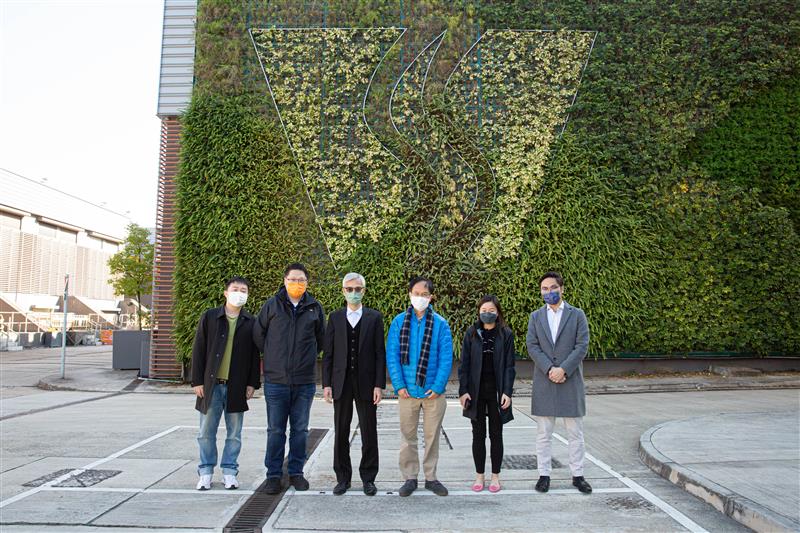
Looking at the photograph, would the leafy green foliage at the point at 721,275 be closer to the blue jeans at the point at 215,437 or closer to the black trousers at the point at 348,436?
the black trousers at the point at 348,436

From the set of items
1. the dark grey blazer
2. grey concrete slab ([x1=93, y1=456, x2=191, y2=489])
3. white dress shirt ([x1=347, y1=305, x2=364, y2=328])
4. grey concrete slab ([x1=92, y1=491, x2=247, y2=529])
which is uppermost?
white dress shirt ([x1=347, y1=305, x2=364, y2=328])

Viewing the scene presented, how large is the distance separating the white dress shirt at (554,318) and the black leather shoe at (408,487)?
196 cm

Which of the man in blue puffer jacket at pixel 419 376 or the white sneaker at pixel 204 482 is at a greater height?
the man in blue puffer jacket at pixel 419 376

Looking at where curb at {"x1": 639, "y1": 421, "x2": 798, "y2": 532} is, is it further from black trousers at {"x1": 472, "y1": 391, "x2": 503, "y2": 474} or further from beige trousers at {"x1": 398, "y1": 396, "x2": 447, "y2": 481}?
beige trousers at {"x1": 398, "y1": 396, "x2": 447, "y2": 481}

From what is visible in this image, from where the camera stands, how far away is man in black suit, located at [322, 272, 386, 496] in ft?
18.4

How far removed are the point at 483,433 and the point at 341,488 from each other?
1.42 meters

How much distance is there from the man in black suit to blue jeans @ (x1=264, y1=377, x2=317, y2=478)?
298mm

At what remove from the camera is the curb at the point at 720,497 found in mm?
4316

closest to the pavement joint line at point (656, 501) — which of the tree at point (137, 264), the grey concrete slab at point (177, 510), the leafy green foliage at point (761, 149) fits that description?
the grey concrete slab at point (177, 510)

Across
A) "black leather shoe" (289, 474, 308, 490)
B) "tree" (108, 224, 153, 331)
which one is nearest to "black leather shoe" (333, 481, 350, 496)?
"black leather shoe" (289, 474, 308, 490)

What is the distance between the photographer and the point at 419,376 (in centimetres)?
557

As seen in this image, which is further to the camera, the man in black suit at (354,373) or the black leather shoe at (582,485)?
the man in black suit at (354,373)

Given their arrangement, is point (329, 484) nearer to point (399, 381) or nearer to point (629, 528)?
point (399, 381)

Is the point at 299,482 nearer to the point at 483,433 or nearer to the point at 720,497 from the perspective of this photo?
the point at 483,433
